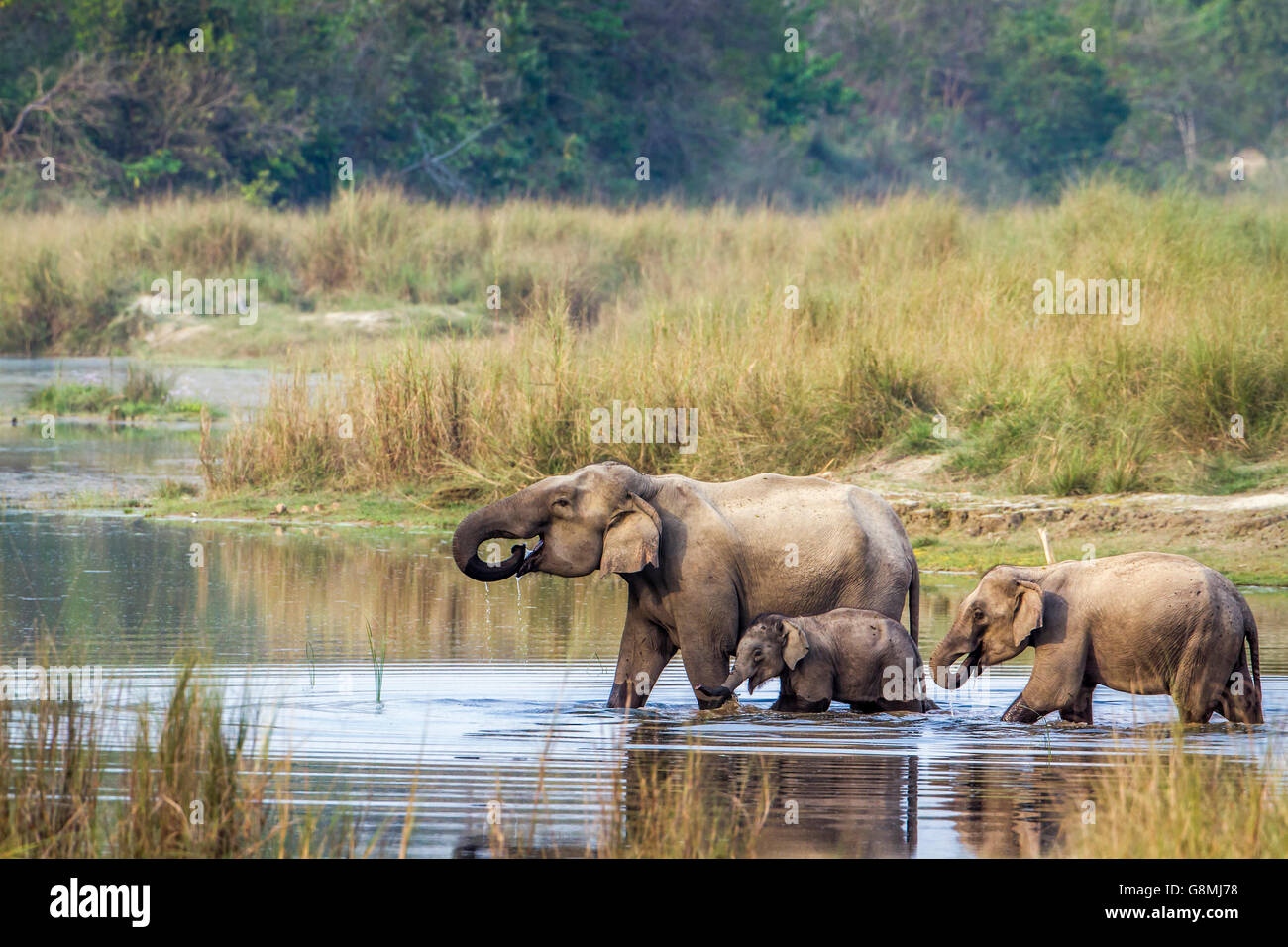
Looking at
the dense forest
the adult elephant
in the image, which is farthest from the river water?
the dense forest

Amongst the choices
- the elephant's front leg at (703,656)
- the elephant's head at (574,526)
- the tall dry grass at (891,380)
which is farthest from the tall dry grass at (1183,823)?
the tall dry grass at (891,380)

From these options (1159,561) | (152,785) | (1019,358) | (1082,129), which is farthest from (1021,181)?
(152,785)

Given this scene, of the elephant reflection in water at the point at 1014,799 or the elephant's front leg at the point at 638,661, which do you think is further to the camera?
the elephant's front leg at the point at 638,661

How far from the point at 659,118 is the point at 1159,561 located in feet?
122

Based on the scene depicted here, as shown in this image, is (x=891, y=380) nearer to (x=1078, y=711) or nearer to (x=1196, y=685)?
(x=1078, y=711)

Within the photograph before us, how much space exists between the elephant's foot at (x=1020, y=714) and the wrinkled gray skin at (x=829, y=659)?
44cm

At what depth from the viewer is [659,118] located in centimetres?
4566

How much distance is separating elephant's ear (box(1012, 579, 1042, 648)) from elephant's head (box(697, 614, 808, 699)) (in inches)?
38.7

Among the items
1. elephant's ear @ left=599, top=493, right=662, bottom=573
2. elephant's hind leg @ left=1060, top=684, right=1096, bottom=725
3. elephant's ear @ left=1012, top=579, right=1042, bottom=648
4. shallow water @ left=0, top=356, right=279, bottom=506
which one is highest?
shallow water @ left=0, top=356, right=279, bottom=506

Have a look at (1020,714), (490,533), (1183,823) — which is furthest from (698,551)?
(1183,823)

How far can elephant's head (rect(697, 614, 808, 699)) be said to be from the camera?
920 cm

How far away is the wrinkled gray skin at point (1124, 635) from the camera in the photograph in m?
9.23

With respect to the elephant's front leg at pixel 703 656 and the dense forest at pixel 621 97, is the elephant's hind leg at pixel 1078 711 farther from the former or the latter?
the dense forest at pixel 621 97

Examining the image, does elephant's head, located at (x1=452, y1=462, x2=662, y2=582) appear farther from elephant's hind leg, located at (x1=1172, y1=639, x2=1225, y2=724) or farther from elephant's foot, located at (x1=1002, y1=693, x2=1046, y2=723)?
elephant's hind leg, located at (x1=1172, y1=639, x2=1225, y2=724)
